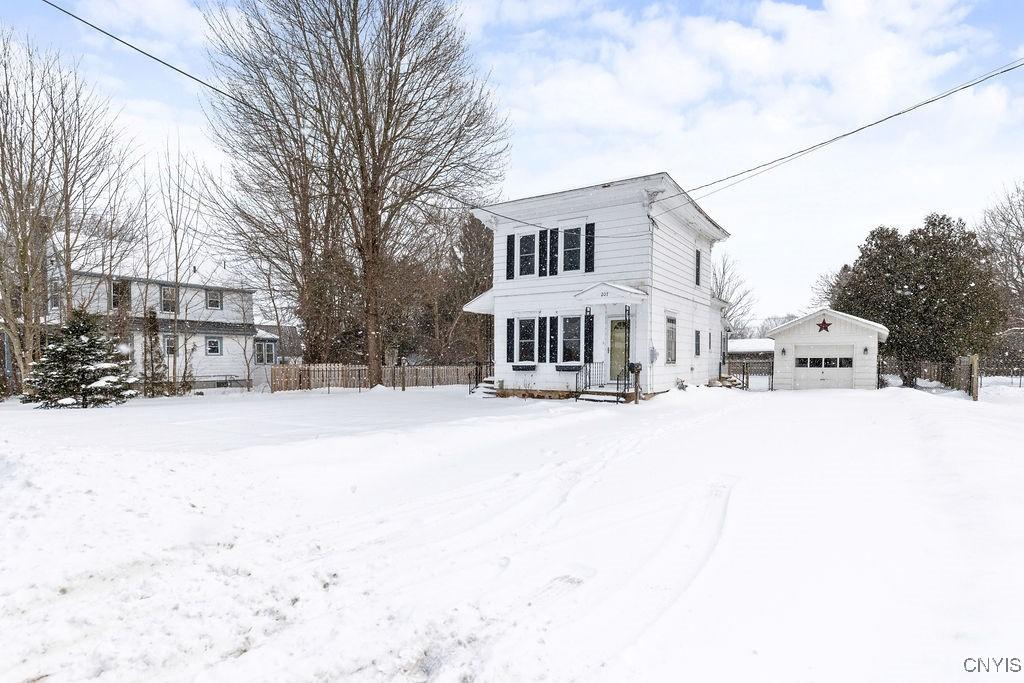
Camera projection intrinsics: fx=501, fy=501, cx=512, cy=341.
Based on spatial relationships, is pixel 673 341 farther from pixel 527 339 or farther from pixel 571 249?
pixel 527 339

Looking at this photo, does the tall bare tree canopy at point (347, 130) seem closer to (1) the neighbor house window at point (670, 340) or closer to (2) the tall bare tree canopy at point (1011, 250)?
(1) the neighbor house window at point (670, 340)

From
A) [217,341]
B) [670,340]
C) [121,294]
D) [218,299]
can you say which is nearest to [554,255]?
[670,340]

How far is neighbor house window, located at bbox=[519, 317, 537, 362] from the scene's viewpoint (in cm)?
1599

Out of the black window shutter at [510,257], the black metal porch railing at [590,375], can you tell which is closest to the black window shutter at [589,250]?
the black window shutter at [510,257]

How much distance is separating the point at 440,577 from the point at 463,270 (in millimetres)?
27774

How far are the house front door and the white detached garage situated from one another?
25.5ft

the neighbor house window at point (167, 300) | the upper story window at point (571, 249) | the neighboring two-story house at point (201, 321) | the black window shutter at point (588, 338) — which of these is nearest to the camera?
the black window shutter at point (588, 338)

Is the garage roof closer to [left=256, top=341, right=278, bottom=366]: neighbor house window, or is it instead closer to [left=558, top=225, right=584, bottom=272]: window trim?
[left=558, top=225, right=584, bottom=272]: window trim

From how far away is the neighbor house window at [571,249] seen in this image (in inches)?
607

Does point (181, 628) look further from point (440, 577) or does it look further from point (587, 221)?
point (587, 221)

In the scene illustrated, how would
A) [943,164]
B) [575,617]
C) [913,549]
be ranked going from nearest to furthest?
[575,617] < [913,549] < [943,164]

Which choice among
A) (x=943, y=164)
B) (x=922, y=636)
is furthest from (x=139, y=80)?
(x=943, y=164)

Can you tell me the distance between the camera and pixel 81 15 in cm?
730

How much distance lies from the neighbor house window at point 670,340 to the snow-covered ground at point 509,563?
8.89m
